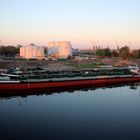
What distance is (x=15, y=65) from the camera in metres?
46.2

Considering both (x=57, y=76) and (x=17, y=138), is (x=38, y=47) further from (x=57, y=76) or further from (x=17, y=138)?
(x=17, y=138)

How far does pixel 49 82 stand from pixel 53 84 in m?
0.45

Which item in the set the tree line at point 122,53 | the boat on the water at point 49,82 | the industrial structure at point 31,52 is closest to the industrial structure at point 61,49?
the industrial structure at point 31,52

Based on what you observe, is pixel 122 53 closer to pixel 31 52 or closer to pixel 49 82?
pixel 31 52

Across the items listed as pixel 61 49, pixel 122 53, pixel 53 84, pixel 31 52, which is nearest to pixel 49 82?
pixel 53 84

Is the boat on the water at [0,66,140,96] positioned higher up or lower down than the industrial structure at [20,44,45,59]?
lower down

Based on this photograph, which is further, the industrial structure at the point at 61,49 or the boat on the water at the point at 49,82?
the industrial structure at the point at 61,49

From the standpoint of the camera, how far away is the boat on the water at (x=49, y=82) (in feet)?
81.3

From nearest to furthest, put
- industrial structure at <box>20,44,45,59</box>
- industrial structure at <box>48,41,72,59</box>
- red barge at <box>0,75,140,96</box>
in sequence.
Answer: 1. red barge at <box>0,75,140,96</box>
2. industrial structure at <box>20,44,45,59</box>
3. industrial structure at <box>48,41,72,59</box>

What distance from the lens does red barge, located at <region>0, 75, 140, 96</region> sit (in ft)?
80.8

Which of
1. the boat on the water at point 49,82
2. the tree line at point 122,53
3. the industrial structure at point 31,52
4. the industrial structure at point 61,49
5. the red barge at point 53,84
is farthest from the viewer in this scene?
the industrial structure at point 61,49

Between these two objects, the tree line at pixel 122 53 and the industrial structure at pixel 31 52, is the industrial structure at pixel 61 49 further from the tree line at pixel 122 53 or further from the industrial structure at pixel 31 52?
the tree line at pixel 122 53

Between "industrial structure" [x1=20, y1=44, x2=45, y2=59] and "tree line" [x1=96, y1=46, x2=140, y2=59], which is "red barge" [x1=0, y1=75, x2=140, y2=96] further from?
"industrial structure" [x1=20, y1=44, x2=45, y2=59]

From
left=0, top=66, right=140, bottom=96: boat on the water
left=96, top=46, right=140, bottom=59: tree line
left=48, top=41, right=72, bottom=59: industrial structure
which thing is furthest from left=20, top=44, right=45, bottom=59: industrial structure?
left=0, top=66, right=140, bottom=96: boat on the water
